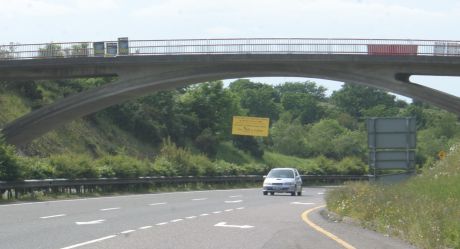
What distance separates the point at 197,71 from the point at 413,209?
35.4 meters

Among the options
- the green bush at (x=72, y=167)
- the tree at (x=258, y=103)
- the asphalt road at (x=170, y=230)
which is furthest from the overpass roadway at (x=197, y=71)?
the tree at (x=258, y=103)

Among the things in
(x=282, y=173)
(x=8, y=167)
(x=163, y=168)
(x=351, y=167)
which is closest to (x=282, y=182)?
(x=282, y=173)

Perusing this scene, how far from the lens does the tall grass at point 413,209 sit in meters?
12.0

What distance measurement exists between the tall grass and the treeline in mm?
14052

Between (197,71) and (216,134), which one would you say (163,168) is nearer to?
(197,71)

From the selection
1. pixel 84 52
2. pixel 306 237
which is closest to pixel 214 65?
pixel 84 52

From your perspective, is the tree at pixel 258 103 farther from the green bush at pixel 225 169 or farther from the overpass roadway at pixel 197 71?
the overpass roadway at pixel 197 71

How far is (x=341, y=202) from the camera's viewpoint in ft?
70.3

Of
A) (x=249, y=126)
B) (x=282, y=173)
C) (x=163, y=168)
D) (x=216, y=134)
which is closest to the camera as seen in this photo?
(x=282, y=173)

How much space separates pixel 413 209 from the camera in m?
14.4

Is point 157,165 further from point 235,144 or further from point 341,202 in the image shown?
point 235,144

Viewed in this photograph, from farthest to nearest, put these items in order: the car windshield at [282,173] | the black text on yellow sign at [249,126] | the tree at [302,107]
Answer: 1. the tree at [302,107]
2. the black text on yellow sign at [249,126]
3. the car windshield at [282,173]

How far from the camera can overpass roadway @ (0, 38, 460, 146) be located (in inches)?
1834

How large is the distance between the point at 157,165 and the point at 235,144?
56747 millimetres
